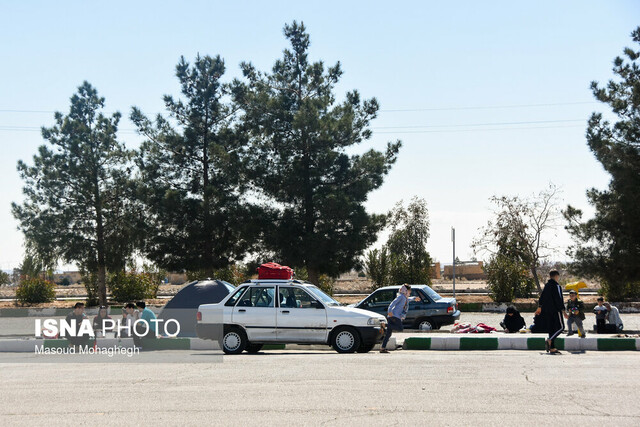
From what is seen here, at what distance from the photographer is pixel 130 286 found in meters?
43.5

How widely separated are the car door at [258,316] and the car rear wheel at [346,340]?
4.58ft

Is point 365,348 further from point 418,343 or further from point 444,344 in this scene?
point 444,344

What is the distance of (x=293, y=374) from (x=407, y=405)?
329cm

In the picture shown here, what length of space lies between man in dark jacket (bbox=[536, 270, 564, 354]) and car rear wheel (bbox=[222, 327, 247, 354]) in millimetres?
6470

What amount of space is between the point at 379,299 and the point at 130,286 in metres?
25.9

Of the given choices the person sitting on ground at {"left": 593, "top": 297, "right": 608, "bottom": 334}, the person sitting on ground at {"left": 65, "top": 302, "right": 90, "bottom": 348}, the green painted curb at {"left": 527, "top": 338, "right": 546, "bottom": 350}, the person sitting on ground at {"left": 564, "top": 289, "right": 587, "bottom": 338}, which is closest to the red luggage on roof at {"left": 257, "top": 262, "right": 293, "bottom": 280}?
the person sitting on ground at {"left": 65, "top": 302, "right": 90, "bottom": 348}

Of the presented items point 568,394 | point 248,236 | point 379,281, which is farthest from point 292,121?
point 568,394

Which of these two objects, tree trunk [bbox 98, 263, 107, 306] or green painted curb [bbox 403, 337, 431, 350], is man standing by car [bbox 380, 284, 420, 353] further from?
tree trunk [bbox 98, 263, 107, 306]

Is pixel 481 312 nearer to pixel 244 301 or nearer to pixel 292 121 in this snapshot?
pixel 292 121

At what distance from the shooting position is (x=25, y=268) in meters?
52.0

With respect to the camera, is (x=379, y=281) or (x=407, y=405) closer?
(x=407, y=405)

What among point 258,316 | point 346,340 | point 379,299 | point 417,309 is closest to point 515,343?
point 346,340

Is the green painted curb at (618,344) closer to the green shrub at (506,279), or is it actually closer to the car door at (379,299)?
the car door at (379,299)

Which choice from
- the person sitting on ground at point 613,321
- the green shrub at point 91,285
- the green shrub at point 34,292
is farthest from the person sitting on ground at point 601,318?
the green shrub at point 34,292
